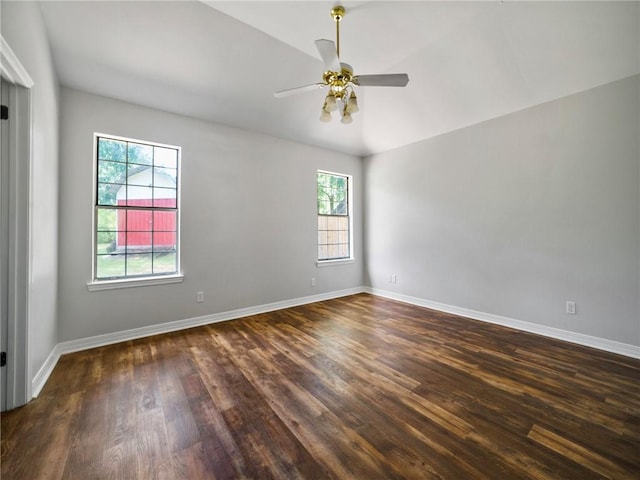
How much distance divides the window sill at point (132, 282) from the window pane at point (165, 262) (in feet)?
0.43

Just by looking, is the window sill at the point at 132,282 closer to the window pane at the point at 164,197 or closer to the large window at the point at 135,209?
the large window at the point at 135,209

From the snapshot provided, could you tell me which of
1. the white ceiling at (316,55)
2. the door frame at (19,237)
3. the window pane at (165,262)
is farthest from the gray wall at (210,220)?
the door frame at (19,237)

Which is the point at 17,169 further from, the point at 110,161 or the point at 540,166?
the point at 540,166

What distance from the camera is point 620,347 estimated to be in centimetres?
261

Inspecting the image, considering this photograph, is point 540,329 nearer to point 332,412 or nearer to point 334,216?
point 332,412

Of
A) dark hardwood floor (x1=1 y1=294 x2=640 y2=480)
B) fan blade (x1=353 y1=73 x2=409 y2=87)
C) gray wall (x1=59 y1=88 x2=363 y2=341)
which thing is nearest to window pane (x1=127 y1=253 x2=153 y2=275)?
gray wall (x1=59 y1=88 x2=363 y2=341)

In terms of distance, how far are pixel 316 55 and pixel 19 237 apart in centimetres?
318

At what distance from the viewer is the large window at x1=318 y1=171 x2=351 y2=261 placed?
4852mm

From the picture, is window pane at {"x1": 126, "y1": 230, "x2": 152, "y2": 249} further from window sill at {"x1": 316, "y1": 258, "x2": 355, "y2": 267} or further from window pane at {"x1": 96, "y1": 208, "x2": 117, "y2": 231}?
window sill at {"x1": 316, "y1": 258, "x2": 355, "y2": 267}

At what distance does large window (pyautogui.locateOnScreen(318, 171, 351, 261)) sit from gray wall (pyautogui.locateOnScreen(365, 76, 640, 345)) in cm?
110

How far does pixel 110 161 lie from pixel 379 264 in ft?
14.3

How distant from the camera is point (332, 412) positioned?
5.68 ft

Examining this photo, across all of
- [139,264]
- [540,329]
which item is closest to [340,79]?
[139,264]

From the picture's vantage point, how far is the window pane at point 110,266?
2900 millimetres
